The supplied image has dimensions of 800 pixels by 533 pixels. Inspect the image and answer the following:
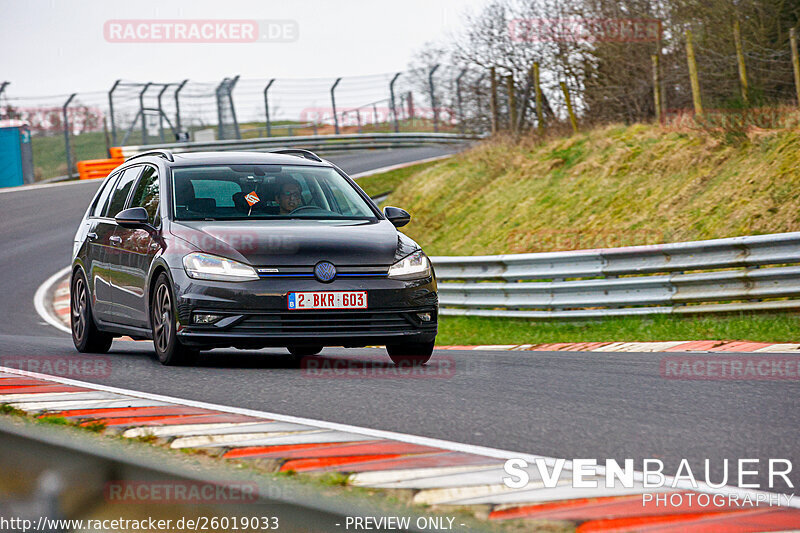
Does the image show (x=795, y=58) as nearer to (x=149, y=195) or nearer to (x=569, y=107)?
(x=569, y=107)

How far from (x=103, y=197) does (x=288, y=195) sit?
2.46 metres

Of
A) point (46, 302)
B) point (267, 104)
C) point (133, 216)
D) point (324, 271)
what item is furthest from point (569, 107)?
point (267, 104)

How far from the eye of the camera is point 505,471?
3500 mm

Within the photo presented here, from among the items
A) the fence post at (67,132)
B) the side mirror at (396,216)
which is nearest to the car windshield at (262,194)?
the side mirror at (396,216)

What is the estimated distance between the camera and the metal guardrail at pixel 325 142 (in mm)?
36844

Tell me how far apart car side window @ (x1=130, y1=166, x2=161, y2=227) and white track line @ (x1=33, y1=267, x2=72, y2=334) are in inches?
261

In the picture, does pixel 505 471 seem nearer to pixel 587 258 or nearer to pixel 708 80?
pixel 587 258

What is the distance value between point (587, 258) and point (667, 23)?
33.8 feet

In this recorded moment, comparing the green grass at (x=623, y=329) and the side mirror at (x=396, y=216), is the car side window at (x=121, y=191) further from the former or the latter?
the green grass at (x=623, y=329)

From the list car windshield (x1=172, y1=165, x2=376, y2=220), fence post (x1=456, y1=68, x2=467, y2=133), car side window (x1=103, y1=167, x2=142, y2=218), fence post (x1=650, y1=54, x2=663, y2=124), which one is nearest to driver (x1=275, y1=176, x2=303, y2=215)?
car windshield (x1=172, y1=165, x2=376, y2=220)

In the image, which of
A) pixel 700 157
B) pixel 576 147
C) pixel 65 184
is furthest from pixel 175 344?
pixel 65 184

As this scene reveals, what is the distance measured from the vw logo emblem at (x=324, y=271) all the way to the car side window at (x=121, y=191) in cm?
280

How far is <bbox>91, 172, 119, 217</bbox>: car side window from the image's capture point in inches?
391

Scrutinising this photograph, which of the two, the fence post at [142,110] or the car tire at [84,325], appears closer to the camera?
the car tire at [84,325]
